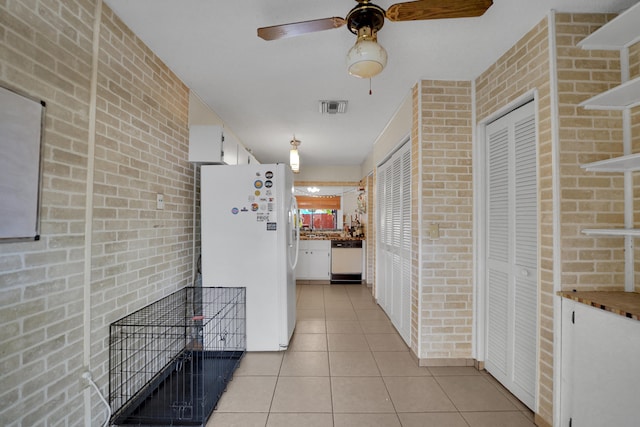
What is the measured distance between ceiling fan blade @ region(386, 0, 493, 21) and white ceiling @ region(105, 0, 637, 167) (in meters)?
0.36

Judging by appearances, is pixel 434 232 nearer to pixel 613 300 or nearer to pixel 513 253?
pixel 513 253

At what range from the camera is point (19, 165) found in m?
1.12

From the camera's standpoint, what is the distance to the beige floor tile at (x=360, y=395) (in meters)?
1.83

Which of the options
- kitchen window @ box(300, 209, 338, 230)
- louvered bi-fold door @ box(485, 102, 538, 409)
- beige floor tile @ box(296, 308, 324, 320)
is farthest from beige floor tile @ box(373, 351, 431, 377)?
kitchen window @ box(300, 209, 338, 230)

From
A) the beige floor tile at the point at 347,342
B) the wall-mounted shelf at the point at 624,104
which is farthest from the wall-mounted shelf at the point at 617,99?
the beige floor tile at the point at 347,342

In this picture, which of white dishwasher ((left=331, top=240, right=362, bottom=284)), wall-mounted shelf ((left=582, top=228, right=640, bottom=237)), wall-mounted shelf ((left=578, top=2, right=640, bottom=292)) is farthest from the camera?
white dishwasher ((left=331, top=240, right=362, bottom=284))

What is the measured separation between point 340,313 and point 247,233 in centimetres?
190

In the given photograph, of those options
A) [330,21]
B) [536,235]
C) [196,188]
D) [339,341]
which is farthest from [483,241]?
[196,188]

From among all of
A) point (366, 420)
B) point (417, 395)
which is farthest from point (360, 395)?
point (417, 395)

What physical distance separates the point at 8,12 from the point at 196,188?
5.78ft

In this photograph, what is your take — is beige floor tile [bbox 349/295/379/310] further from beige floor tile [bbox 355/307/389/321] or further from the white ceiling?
the white ceiling

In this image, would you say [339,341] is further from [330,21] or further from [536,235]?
[330,21]

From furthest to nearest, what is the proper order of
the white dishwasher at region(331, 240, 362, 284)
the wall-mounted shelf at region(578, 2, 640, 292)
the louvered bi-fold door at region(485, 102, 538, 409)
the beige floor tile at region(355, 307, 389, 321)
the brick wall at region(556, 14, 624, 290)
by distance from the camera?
the white dishwasher at region(331, 240, 362, 284), the beige floor tile at region(355, 307, 389, 321), the louvered bi-fold door at region(485, 102, 538, 409), the brick wall at region(556, 14, 624, 290), the wall-mounted shelf at region(578, 2, 640, 292)

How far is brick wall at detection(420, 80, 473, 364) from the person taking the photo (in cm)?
235
